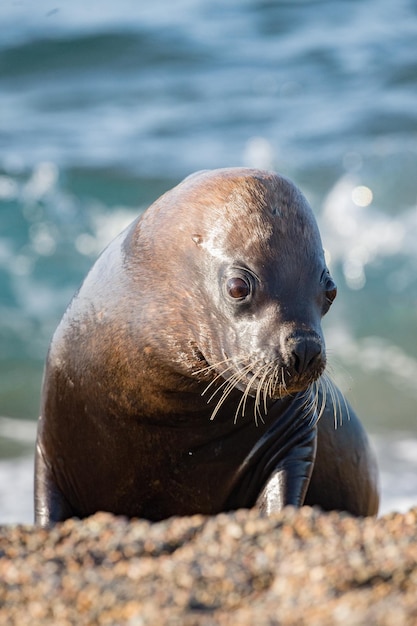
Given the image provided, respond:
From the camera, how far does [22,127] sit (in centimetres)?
2138

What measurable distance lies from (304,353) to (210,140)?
15254 mm

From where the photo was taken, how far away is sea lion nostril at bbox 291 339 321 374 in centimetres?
563

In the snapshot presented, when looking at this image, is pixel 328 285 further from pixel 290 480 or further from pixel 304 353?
pixel 290 480

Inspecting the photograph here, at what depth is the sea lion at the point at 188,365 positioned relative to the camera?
6062 mm

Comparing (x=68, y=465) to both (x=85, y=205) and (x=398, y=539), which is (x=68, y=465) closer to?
(x=398, y=539)

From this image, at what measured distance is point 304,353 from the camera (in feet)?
18.5

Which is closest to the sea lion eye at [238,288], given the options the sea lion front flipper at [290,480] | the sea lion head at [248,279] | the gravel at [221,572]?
the sea lion head at [248,279]

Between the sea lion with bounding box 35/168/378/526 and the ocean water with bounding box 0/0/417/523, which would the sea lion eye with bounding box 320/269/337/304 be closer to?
the sea lion with bounding box 35/168/378/526

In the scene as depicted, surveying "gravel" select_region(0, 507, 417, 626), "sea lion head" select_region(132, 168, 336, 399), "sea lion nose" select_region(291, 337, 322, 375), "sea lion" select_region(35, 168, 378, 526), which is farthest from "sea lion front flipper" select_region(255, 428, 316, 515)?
"gravel" select_region(0, 507, 417, 626)

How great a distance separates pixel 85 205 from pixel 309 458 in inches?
518

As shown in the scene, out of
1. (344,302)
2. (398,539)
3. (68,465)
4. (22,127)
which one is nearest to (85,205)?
(22,127)

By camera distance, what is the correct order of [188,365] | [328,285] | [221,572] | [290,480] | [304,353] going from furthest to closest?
1. [290,480]
2. [188,365]
3. [328,285]
4. [304,353]
5. [221,572]

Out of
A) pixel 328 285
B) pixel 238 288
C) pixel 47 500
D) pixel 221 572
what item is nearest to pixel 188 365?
pixel 238 288

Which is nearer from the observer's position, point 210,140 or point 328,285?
point 328,285
